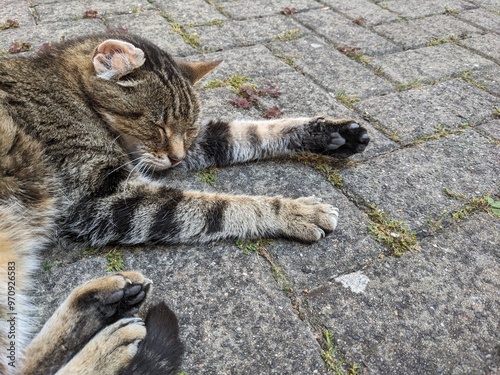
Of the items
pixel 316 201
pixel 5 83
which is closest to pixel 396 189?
pixel 316 201

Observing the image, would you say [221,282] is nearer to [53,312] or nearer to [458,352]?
[53,312]

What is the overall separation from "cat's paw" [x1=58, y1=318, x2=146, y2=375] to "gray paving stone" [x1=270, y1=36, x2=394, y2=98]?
2.32 metres

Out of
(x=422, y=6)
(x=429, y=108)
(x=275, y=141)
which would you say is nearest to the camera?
(x=275, y=141)

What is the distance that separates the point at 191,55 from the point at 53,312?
2.44m

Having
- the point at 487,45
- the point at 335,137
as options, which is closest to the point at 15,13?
the point at 335,137

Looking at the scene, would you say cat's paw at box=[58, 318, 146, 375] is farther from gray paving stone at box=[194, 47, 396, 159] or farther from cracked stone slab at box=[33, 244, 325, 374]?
gray paving stone at box=[194, 47, 396, 159]

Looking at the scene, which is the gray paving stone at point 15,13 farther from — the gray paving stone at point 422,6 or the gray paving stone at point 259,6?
the gray paving stone at point 422,6

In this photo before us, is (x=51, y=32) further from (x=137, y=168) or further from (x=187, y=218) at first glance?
(x=187, y=218)

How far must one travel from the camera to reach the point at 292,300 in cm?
185

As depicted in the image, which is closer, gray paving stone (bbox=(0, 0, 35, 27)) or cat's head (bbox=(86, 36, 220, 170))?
cat's head (bbox=(86, 36, 220, 170))

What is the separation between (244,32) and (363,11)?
4.51 ft

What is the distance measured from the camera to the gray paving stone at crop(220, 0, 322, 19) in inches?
169

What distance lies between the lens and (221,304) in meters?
1.82

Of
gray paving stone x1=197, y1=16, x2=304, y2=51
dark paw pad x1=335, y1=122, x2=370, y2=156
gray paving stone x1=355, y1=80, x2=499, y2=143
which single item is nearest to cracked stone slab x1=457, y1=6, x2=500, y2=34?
gray paving stone x1=355, y1=80, x2=499, y2=143
